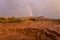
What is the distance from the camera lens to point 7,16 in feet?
4.00

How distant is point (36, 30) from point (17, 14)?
0.36m

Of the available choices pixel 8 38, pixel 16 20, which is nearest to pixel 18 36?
pixel 8 38

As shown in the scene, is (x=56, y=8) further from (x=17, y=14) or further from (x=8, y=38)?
(x=8, y=38)

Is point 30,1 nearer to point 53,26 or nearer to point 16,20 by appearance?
point 16,20

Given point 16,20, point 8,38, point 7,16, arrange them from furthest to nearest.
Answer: point 7,16
point 16,20
point 8,38

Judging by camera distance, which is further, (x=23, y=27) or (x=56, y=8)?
(x=56, y=8)

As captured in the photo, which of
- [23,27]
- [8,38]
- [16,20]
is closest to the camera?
[8,38]

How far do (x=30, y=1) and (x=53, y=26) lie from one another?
1.26ft

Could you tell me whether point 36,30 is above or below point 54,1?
below

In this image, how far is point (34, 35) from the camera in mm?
899

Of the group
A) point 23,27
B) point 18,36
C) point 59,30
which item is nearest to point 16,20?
point 23,27

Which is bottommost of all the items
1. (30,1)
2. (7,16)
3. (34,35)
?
(34,35)

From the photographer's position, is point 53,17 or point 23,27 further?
point 53,17

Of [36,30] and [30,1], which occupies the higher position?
[30,1]
